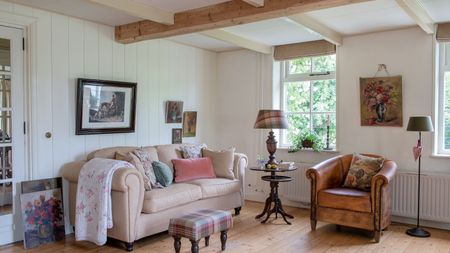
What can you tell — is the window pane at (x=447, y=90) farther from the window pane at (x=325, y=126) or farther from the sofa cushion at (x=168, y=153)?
the sofa cushion at (x=168, y=153)

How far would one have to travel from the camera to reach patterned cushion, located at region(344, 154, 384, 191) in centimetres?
422

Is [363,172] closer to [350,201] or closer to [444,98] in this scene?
[350,201]

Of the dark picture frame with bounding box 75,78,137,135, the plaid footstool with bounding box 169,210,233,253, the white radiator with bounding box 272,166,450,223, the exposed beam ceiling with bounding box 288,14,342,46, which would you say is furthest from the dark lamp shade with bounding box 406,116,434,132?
the dark picture frame with bounding box 75,78,137,135

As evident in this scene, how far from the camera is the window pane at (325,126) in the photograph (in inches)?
209

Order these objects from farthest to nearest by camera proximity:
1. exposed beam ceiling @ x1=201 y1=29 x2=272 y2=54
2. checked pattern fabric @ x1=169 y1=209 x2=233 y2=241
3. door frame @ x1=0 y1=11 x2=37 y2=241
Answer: exposed beam ceiling @ x1=201 y1=29 x2=272 y2=54
door frame @ x1=0 y1=11 x2=37 y2=241
checked pattern fabric @ x1=169 y1=209 x2=233 y2=241

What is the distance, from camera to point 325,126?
541 centimetres

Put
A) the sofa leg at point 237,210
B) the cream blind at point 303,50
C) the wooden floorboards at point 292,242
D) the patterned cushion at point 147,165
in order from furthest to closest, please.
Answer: the cream blind at point 303,50 → the sofa leg at point 237,210 → the patterned cushion at point 147,165 → the wooden floorboards at point 292,242

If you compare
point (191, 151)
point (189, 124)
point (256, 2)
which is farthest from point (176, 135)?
point (256, 2)

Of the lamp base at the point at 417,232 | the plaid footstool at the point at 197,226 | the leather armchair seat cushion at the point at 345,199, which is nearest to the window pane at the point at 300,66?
the leather armchair seat cushion at the point at 345,199

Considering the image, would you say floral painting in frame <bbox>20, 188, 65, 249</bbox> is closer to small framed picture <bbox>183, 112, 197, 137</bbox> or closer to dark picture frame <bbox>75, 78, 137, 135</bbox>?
dark picture frame <bbox>75, 78, 137, 135</bbox>

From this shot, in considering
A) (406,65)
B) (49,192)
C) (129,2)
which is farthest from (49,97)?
(406,65)

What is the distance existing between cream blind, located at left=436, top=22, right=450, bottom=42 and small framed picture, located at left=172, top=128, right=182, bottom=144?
3493mm

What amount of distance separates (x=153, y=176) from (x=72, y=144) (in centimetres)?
98

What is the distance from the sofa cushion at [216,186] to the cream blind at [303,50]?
6.53ft
